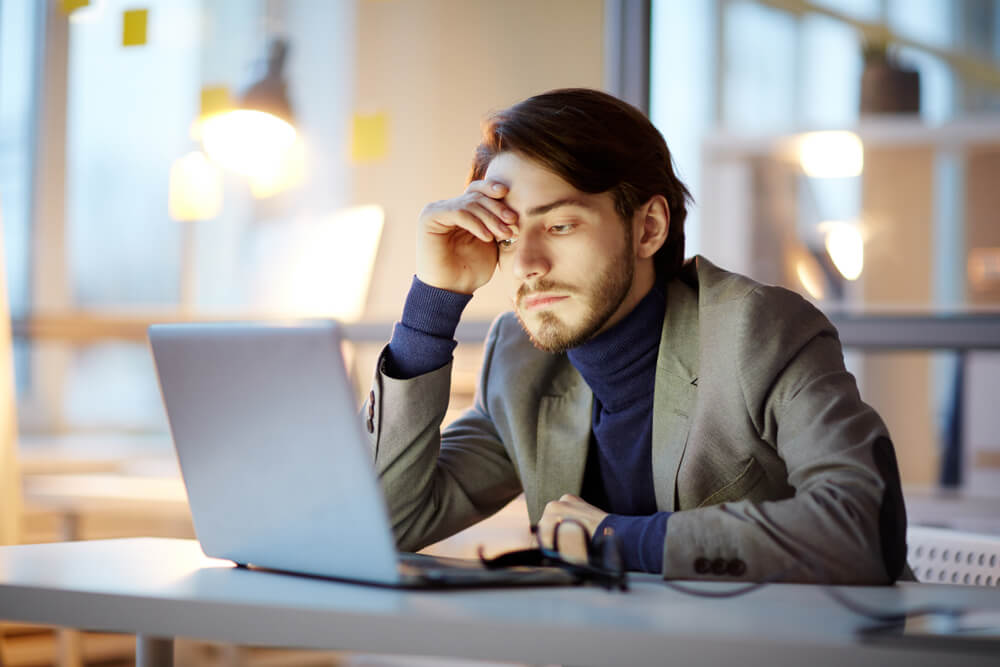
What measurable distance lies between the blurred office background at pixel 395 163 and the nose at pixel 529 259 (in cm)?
156

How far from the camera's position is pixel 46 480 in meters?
2.79

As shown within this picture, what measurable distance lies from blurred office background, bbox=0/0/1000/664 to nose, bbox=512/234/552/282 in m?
1.56

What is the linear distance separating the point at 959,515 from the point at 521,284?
57.0 inches

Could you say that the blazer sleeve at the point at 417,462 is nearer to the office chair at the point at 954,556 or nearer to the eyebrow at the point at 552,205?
the eyebrow at the point at 552,205

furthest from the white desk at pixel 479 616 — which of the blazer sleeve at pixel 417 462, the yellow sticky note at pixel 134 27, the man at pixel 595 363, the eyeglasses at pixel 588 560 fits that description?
the yellow sticky note at pixel 134 27

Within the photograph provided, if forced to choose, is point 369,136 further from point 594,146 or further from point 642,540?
point 642,540

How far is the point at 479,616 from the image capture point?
75cm

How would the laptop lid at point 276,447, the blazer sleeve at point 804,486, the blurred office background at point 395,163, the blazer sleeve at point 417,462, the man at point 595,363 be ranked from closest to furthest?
the laptop lid at point 276,447, the blazer sleeve at point 804,486, the man at point 595,363, the blazer sleeve at point 417,462, the blurred office background at point 395,163

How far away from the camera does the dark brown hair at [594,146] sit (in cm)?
138

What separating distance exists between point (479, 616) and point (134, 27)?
2491mm

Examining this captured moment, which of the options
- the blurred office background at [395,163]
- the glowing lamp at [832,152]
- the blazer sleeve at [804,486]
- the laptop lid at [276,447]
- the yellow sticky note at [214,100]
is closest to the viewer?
the laptop lid at [276,447]

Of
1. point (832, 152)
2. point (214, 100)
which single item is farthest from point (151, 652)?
point (832, 152)

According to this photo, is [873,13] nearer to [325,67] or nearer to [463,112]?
[463,112]

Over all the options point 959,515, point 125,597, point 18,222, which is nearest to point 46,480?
point 18,222
